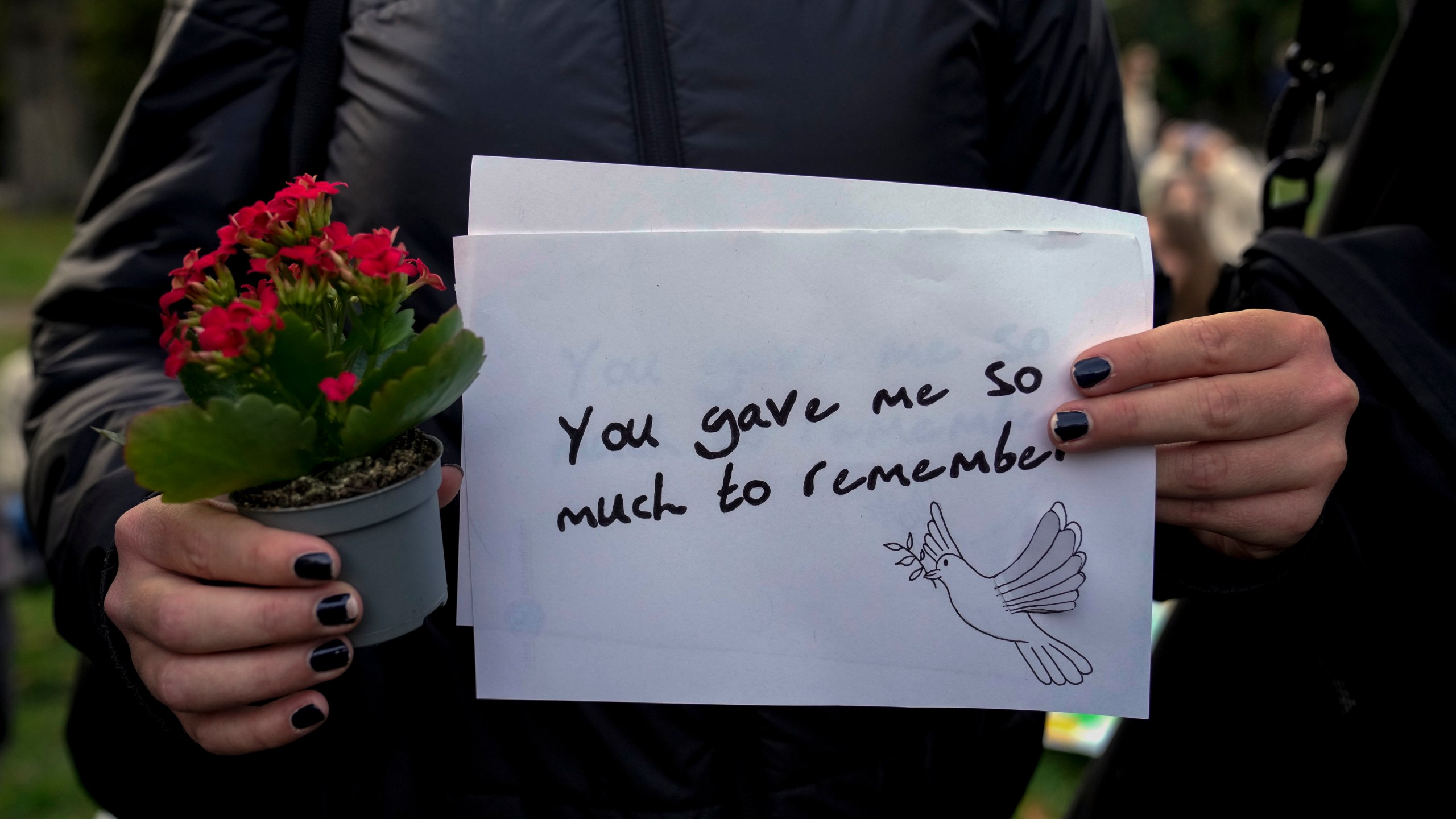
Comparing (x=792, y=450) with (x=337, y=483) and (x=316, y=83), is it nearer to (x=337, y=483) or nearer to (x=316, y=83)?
(x=337, y=483)

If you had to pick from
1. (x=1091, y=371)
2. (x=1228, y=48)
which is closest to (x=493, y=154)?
(x=1091, y=371)

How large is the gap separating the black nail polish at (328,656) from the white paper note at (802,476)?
0.14m

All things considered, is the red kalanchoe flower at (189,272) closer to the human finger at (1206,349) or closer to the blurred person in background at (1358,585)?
the human finger at (1206,349)

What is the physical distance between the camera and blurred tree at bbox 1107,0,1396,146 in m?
21.1

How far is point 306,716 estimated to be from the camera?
0.65m

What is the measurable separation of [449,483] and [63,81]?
16.8m

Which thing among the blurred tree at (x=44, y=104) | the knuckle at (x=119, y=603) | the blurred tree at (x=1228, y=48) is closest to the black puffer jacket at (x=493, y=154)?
the knuckle at (x=119, y=603)

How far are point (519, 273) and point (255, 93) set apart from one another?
0.32 meters

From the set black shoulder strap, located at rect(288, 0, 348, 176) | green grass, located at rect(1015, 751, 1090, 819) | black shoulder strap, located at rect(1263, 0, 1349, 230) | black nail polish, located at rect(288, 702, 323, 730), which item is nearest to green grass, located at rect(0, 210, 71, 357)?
green grass, located at rect(1015, 751, 1090, 819)

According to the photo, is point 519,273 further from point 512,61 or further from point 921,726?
point 921,726

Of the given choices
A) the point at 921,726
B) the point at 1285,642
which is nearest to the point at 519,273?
the point at 921,726

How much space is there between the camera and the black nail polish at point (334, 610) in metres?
0.60

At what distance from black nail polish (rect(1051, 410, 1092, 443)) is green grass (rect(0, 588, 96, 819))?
7.03ft

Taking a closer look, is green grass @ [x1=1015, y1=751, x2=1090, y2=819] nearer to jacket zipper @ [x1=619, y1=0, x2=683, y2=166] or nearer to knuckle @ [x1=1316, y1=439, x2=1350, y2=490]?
knuckle @ [x1=1316, y1=439, x2=1350, y2=490]
